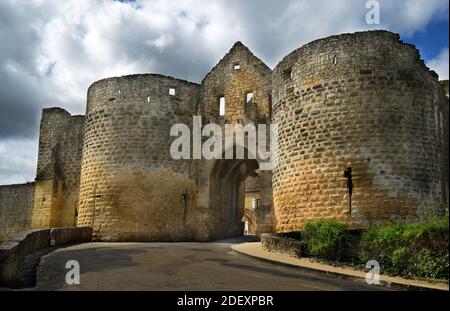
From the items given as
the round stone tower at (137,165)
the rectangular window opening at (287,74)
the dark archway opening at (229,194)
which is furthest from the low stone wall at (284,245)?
the dark archway opening at (229,194)

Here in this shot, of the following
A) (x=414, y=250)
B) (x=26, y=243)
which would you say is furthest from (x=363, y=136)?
(x=26, y=243)

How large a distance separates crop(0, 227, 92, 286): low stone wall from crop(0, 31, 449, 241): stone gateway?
3.65ft

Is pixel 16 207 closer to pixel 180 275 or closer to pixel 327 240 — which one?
pixel 327 240

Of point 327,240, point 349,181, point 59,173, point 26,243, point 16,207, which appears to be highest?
point 59,173

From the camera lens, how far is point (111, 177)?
62.9 feet

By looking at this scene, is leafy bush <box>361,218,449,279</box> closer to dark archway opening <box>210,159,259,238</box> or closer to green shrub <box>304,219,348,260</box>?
green shrub <box>304,219,348,260</box>

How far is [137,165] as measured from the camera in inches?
752

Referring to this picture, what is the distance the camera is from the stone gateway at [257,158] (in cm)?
1327

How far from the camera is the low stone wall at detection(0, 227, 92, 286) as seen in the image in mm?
7608

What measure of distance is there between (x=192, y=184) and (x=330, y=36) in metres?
8.50

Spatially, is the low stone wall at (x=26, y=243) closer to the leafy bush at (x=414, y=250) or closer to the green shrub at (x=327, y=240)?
the green shrub at (x=327, y=240)

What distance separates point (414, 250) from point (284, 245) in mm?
3182

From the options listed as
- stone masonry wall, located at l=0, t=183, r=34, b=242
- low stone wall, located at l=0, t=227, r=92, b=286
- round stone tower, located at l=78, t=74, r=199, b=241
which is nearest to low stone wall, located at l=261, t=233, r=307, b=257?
low stone wall, located at l=0, t=227, r=92, b=286

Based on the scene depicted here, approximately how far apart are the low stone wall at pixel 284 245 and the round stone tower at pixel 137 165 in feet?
23.8
